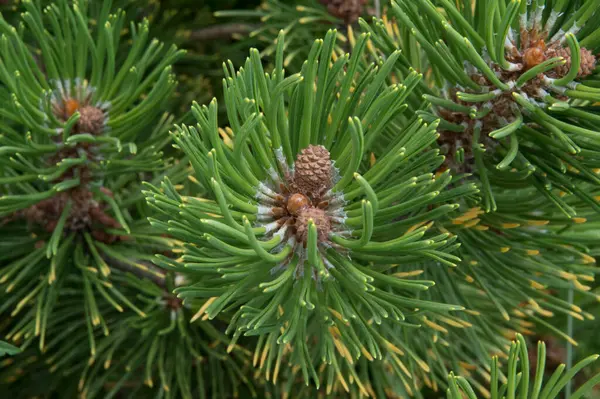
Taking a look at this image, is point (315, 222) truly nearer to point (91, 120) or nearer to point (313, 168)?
point (313, 168)

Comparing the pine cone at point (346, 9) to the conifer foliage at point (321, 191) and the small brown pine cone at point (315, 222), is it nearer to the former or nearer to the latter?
the conifer foliage at point (321, 191)

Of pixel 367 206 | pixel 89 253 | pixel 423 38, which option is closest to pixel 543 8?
pixel 423 38

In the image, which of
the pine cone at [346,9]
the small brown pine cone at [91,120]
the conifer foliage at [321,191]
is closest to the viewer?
the conifer foliage at [321,191]

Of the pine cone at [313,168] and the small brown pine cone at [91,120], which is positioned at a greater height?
the small brown pine cone at [91,120]

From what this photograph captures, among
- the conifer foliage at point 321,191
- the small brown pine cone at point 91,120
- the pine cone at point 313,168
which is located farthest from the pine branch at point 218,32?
the pine cone at point 313,168

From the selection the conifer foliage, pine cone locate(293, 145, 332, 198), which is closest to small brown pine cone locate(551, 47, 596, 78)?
the conifer foliage
